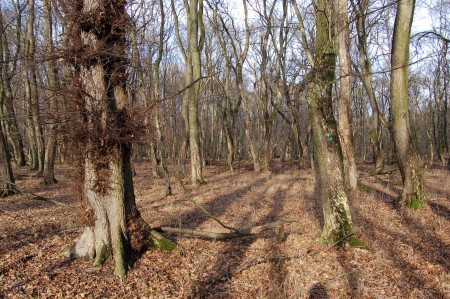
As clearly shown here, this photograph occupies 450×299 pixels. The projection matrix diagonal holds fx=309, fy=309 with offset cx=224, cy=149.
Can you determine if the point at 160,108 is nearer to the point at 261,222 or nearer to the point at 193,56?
the point at 261,222

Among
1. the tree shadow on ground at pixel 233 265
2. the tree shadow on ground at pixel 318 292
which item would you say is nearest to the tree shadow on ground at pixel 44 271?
the tree shadow on ground at pixel 233 265

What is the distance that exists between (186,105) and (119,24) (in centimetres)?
929

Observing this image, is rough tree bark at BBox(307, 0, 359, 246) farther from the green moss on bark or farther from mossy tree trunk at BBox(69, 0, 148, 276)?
the green moss on bark

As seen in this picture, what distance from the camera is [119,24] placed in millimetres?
5262

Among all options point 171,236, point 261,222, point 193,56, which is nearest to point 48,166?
point 193,56

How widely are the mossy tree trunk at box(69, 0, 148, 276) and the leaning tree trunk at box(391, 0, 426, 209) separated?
22.7 ft

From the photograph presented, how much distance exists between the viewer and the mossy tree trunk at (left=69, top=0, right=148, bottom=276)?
202 inches

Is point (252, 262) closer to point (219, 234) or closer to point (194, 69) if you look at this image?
point (219, 234)

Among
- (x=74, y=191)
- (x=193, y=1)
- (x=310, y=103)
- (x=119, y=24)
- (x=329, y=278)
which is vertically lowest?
(x=329, y=278)

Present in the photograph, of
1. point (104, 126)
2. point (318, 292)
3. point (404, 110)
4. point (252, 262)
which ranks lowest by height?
point (318, 292)

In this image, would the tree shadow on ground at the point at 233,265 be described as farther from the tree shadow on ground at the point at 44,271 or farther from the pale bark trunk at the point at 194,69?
the pale bark trunk at the point at 194,69

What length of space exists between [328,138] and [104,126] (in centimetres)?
398

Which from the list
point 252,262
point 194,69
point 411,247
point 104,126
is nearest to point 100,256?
point 104,126

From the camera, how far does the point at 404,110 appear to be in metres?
8.30
